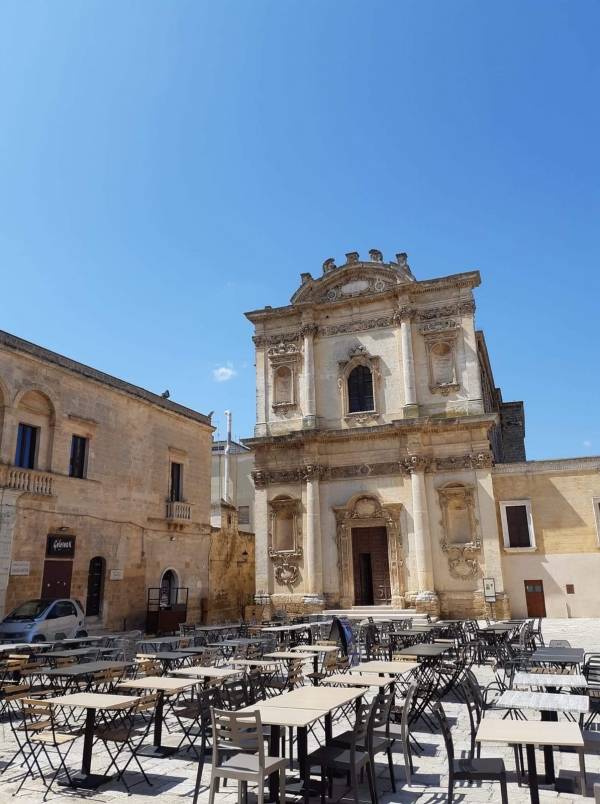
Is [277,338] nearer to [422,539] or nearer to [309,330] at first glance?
[309,330]

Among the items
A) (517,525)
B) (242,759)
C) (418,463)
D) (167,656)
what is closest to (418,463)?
(418,463)

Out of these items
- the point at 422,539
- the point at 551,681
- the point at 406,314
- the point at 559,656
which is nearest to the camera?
the point at 551,681

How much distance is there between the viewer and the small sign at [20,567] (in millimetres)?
15984

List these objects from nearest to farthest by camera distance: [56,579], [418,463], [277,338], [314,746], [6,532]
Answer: [314,746], [6,532], [56,579], [418,463], [277,338]

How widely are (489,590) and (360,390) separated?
9.07 meters

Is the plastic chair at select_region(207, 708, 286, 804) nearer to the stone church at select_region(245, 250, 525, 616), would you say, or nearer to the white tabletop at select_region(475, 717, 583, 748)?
the white tabletop at select_region(475, 717, 583, 748)

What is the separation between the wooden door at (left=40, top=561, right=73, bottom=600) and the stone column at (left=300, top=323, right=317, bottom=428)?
11226mm

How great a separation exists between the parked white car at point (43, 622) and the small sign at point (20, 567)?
93 centimetres

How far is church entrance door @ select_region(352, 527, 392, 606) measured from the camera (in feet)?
78.3

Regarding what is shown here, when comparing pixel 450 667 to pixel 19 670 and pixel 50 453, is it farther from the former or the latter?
pixel 50 453

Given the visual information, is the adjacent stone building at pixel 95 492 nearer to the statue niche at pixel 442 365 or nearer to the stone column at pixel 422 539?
the stone column at pixel 422 539

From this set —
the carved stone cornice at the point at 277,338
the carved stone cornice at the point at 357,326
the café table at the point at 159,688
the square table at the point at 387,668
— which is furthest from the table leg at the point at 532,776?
the carved stone cornice at the point at 277,338

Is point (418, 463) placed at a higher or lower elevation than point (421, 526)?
higher

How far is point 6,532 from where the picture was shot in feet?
52.1
